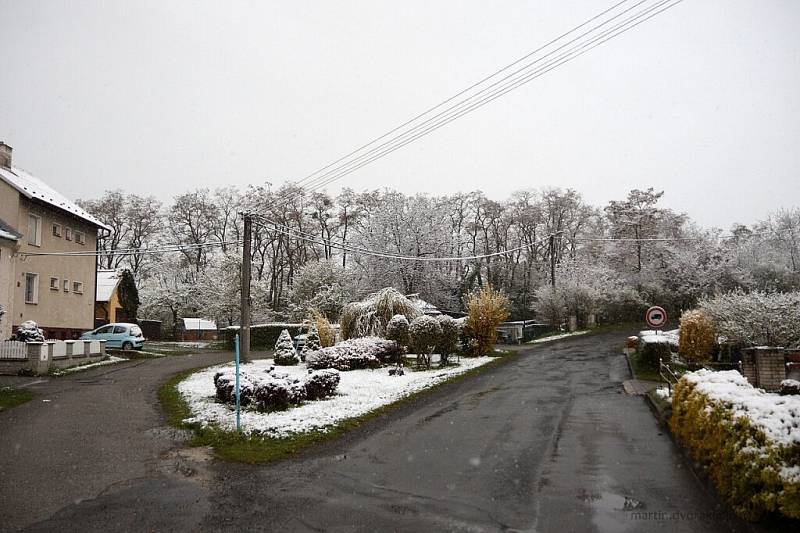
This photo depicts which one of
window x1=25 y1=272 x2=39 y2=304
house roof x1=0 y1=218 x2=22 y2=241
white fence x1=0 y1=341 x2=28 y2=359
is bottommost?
white fence x1=0 y1=341 x2=28 y2=359

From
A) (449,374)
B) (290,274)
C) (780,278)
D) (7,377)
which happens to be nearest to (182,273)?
(290,274)

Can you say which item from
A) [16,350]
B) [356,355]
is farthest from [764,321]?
[16,350]

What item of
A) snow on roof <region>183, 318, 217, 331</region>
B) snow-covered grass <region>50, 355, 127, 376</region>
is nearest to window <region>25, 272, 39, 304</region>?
snow-covered grass <region>50, 355, 127, 376</region>

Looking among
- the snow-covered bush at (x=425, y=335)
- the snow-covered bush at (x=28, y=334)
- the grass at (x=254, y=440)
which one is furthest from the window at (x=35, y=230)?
the grass at (x=254, y=440)

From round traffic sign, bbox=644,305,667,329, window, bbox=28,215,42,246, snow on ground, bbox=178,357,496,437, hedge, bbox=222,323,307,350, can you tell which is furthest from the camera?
hedge, bbox=222,323,307,350

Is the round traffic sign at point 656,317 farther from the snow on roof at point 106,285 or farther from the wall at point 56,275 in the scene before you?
the snow on roof at point 106,285

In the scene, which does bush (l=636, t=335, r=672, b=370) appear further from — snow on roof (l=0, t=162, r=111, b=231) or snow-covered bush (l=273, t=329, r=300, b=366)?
snow on roof (l=0, t=162, r=111, b=231)

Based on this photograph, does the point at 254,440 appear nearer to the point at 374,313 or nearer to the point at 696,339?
the point at 696,339

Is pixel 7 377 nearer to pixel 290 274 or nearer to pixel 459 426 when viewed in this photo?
pixel 459 426

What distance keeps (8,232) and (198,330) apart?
27294 mm

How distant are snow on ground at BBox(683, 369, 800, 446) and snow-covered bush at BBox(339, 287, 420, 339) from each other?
20694 mm

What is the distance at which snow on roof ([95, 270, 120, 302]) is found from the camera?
142ft

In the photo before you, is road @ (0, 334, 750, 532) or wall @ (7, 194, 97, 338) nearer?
road @ (0, 334, 750, 532)

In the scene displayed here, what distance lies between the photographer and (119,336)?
3294cm
